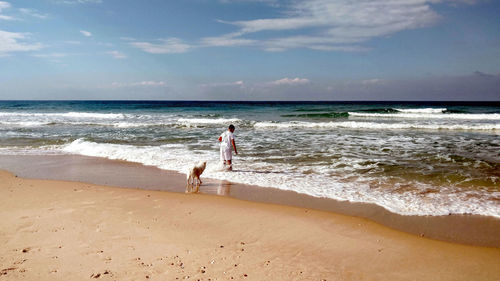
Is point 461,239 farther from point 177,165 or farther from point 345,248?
point 177,165

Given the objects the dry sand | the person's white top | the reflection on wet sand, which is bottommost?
the reflection on wet sand

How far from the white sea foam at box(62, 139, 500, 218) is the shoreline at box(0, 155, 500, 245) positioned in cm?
31

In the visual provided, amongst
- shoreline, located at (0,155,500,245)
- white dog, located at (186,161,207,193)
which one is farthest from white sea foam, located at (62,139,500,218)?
white dog, located at (186,161,207,193)

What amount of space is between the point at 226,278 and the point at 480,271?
114 inches

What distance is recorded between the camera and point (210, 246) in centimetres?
434

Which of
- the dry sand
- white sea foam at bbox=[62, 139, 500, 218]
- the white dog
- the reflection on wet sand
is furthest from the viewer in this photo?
the white dog

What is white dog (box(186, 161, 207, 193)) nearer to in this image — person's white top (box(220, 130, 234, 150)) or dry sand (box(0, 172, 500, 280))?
dry sand (box(0, 172, 500, 280))

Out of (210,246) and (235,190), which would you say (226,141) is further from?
(210,246)

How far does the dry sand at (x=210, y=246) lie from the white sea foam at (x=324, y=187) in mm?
1319

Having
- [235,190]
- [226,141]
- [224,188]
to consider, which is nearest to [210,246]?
[235,190]

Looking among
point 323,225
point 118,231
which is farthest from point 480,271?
point 118,231

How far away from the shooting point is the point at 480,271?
3803 millimetres

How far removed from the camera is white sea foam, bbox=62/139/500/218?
20.0ft

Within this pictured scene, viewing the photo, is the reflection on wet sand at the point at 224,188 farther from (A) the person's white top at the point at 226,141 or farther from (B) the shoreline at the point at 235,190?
(A) the person's white top at the point at 226,141
